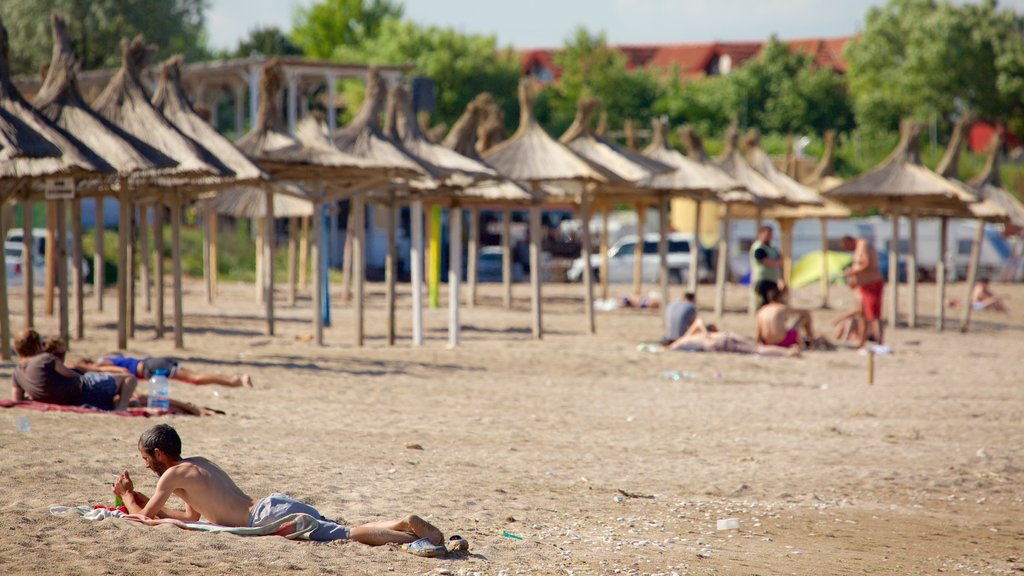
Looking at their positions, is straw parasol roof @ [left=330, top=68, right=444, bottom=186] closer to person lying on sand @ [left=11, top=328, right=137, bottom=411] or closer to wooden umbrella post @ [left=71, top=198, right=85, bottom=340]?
wooden umbrella post @ [left=71, top=198, right=85, bottom=340]

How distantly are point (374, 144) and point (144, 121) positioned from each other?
272 cm

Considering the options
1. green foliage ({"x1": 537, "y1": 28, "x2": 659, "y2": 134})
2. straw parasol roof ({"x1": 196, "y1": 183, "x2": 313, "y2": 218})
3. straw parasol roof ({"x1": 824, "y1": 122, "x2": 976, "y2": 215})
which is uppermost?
green foliage ({"x1": 537, "y1": 28, "x2": 659, "y2": 134})

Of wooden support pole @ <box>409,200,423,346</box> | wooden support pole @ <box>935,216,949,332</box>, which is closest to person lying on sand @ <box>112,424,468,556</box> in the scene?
wooden support pole @ <box>409,200,423,346</box>

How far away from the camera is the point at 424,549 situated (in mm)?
6648

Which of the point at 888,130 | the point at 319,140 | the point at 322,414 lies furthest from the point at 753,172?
the point at 888,130

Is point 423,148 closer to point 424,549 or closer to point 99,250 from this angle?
point 99,250

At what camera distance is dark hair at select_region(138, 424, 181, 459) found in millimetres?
6824

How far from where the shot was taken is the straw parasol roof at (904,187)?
72.2 feet

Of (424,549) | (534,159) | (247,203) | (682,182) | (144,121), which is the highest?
(144,121)

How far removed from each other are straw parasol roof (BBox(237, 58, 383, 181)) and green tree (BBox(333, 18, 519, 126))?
34197 mm

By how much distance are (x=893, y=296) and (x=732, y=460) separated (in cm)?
1259

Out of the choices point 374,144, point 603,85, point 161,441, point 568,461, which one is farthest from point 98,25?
point 161,441

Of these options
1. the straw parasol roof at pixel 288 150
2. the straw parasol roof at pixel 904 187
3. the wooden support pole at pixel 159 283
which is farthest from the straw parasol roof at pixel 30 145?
the straw parasol roof at pixel 904 187

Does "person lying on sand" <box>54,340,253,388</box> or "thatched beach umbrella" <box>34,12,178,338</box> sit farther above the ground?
"thatched beach umbrella" <box>34,12,178,338</box>
